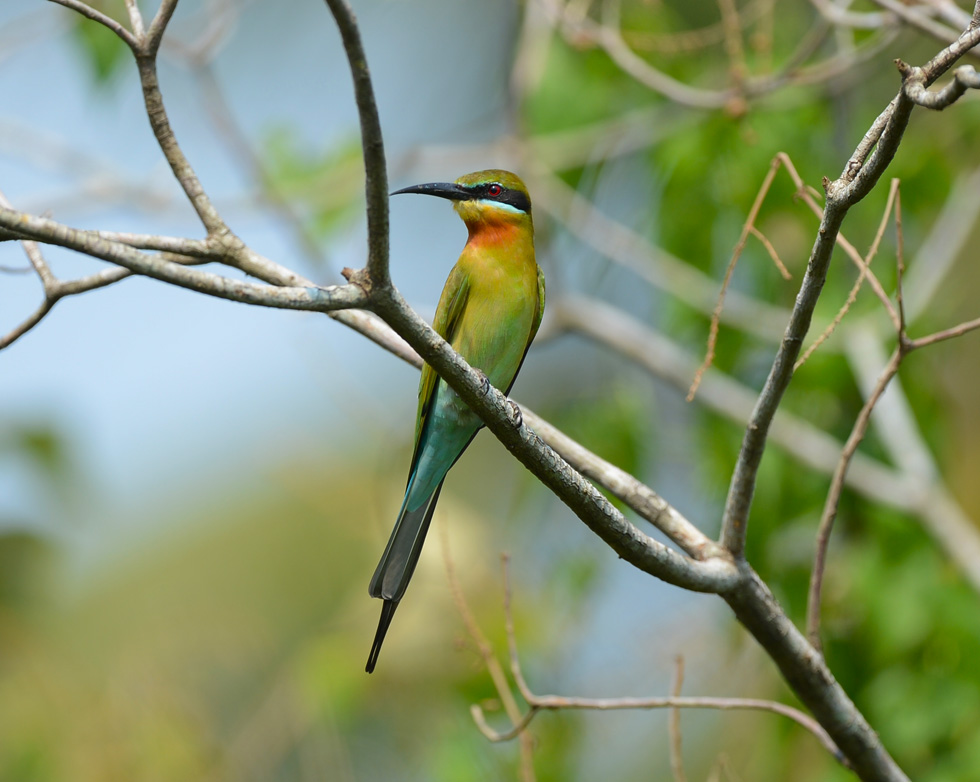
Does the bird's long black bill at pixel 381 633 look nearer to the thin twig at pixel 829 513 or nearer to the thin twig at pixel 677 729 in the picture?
the thin twig at pixel 677 729

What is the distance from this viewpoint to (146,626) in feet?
26.5

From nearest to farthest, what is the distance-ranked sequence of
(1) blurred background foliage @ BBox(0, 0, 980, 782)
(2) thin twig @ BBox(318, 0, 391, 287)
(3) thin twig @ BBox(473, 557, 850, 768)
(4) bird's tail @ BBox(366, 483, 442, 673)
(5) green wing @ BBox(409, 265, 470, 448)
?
(2) thin twig @ BBox(318, 0, 391, 287) < (3) thin twig @ BBox(473, 557, 850, 768) < (4) bird's tail @ BBox(366, 483, 442, 673) < (5) green wing @ BBox(409, 265, 470, 448) < (1) blurred background foliage @ BBox(0, 0, 980, 782)

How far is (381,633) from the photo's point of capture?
2316 millimetres

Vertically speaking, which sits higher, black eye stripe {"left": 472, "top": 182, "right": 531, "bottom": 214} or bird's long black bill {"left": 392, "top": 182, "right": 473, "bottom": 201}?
black eye stripe {"left": 472, "top": 182, "right": 531, "bottom": 214}

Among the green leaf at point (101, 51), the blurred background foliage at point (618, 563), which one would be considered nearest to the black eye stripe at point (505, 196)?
the blurred background foliage at point (618, 563)

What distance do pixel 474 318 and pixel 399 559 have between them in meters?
0.88

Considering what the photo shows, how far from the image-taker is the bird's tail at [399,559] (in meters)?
2.51

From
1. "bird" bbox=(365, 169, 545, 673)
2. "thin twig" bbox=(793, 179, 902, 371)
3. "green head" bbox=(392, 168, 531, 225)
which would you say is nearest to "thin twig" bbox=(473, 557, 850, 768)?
"bird" bbox=(365, 169, 545, 673)

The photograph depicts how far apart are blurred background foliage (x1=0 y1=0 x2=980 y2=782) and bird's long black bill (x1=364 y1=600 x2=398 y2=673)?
0.19 meters

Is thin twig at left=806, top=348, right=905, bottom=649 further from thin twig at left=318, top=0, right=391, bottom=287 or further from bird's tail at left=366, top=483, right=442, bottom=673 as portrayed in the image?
thin twig at left=318, top=0, right=391, bottom=287

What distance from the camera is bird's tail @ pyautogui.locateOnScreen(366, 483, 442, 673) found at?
2510 mm

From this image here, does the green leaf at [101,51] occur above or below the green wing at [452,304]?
above

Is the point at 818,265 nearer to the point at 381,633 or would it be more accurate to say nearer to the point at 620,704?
the point at 620,704

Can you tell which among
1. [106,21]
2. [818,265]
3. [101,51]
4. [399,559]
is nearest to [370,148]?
[106,21]
